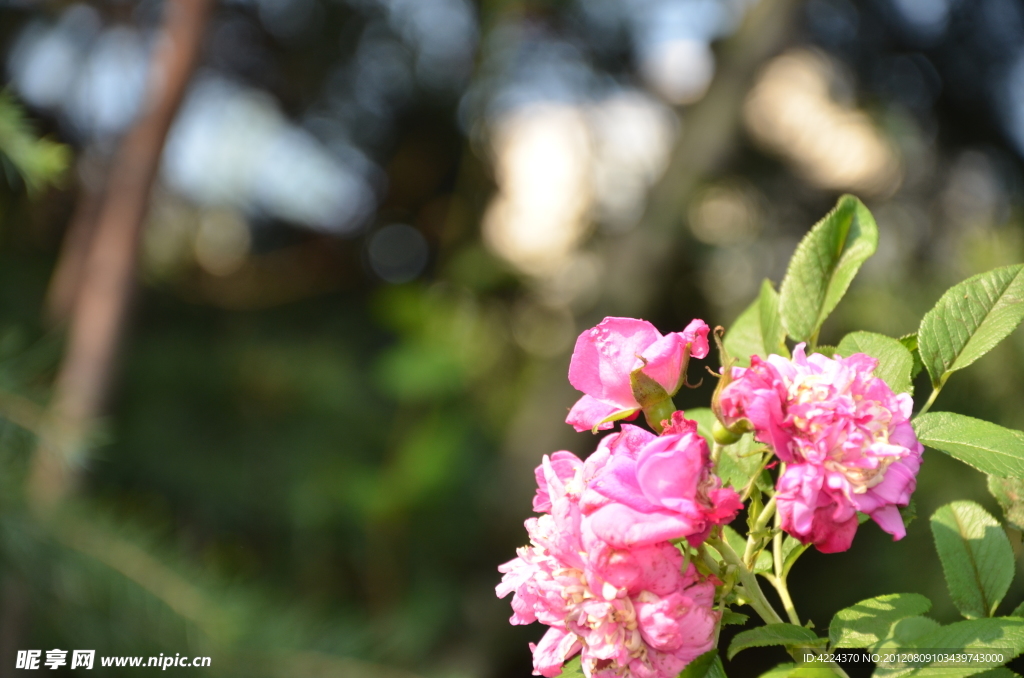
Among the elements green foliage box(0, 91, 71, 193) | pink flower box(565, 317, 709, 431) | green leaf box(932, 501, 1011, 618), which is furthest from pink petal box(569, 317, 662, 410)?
green foliage box(0, 91, 71, 193)

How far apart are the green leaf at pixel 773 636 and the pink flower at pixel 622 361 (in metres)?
0.06

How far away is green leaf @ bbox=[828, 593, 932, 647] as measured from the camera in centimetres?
18

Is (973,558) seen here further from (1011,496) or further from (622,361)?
(622,361)

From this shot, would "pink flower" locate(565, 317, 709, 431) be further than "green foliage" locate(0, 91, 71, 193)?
No

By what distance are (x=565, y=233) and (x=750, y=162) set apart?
33 cm

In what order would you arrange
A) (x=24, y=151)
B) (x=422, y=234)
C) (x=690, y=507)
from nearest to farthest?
(x=690, y=507) < (x=24, y=151) < (x=422, y=234)

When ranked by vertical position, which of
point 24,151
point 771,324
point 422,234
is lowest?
point 771,324

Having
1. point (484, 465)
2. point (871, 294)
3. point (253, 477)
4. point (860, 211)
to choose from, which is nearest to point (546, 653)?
point (860, 211)

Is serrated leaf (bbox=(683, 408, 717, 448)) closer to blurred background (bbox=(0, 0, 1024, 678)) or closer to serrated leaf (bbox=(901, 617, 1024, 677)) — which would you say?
serrated leaf (bbox=(901, 617, 1024, 677))

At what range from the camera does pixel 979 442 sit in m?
0.18

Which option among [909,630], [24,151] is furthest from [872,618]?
[24,151]

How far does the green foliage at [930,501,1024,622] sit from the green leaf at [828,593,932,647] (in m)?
0.03

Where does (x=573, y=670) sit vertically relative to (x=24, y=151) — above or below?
below

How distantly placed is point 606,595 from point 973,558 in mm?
128
